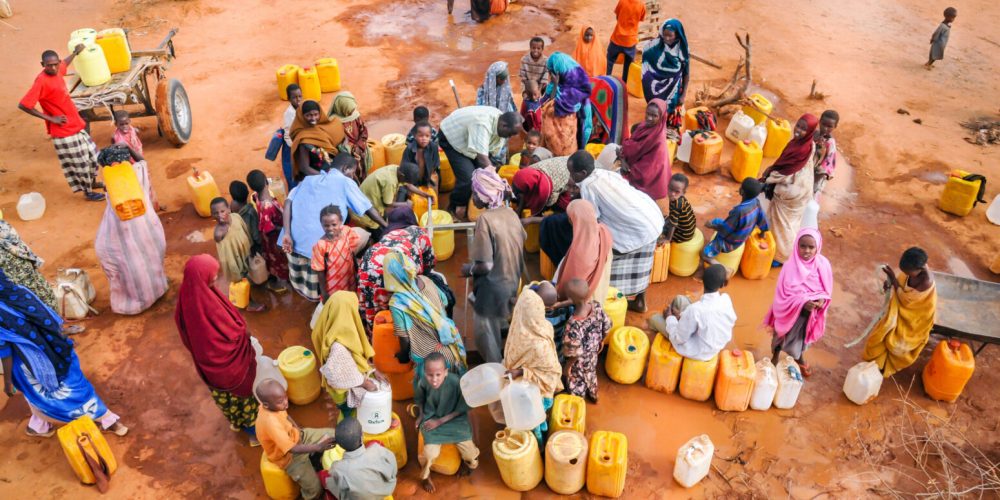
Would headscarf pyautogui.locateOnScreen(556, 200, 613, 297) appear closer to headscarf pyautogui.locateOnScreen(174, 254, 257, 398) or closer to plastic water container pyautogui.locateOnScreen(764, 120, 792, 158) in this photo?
headscarf pyautogui.locateOnScreen(174, 254, 257, 398)

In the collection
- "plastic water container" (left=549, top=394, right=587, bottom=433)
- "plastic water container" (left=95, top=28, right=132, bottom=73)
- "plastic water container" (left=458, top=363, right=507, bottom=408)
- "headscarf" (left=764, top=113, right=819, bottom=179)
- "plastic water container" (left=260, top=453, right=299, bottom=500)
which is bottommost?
"plastic water container" (left=260, top=453, right=299, bottom=500)

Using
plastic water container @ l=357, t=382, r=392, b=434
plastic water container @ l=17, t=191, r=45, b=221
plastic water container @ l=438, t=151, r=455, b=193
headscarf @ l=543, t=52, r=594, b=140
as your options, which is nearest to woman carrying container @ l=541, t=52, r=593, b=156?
headscarf @ l=543, t=52, r=594, b=140

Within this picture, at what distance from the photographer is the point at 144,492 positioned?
498 centimetres

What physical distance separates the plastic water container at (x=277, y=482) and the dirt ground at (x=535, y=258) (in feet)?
1.08

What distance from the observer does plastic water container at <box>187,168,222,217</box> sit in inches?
301

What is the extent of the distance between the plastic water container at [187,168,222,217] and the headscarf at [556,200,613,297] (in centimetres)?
433

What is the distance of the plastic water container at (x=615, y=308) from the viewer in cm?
578

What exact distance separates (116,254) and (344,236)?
2.27 meters

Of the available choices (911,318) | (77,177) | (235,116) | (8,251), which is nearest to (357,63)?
(235,116)

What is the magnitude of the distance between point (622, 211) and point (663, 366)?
129cm

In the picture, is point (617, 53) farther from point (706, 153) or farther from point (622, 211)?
point (622, 211)

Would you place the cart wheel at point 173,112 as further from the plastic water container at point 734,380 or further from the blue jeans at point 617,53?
the plastic water container at point 734,380

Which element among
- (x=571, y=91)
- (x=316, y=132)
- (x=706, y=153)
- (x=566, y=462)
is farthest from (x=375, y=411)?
(x=706, y=153)

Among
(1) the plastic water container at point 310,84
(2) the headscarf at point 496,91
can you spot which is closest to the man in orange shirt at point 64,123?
(1) the plastic water container at point 310,84
